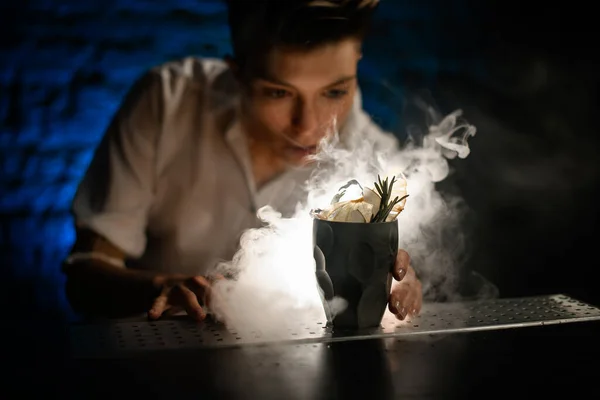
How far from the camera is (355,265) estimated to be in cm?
124

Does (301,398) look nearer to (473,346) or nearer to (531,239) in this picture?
(473,346)

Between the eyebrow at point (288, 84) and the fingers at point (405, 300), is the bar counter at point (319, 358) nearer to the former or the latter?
the fingers at point (405, 300)

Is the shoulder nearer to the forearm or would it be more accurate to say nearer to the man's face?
the man's face

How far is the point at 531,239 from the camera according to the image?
2.71m

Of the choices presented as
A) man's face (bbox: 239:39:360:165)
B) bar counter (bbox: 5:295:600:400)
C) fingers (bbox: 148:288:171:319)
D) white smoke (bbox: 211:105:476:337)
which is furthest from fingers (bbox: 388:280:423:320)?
man's face (bbox: 239:39:360:165)

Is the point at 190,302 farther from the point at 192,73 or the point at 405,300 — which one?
the point at 192,73

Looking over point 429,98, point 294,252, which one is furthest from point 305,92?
point 294,252

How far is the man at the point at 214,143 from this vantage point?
6.93 ft

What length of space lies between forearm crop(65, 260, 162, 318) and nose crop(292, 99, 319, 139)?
0.66 meters

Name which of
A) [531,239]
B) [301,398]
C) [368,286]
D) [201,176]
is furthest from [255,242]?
[531,239]

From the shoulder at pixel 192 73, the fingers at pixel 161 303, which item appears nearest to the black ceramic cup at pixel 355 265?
the fingers at pixel 161 303

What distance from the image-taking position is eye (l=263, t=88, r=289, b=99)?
2112 mm

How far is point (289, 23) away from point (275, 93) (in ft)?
0.80

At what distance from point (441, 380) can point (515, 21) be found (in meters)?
1.95
